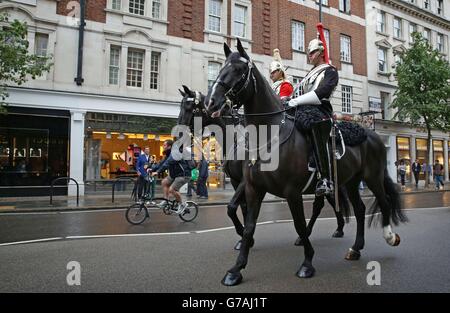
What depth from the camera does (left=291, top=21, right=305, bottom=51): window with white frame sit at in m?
26.5

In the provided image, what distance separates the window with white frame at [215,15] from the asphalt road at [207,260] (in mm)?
17302

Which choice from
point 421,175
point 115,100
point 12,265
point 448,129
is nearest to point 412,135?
point 421,175

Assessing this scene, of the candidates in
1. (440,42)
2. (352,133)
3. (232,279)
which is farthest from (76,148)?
(440,42)

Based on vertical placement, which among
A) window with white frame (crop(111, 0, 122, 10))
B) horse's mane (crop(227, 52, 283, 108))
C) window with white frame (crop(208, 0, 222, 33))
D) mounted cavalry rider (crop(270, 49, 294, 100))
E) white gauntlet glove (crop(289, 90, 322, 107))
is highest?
window with white frame (crop(208, 0, 222, 33))

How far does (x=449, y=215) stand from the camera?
10.1m

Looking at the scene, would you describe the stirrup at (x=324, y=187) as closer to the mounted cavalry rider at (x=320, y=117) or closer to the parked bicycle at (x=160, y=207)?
the mounted cavalry rider at (x=320, y=117)

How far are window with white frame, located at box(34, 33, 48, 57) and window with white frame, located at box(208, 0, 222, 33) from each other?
9403mm

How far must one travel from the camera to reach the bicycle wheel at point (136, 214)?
30.6 feet

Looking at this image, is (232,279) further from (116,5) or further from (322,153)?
(116,5)

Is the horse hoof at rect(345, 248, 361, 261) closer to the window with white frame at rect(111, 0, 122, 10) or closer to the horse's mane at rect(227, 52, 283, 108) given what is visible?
the horse's mane at rect(227, 52, 283, 108)

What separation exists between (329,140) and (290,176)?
3.35 ft

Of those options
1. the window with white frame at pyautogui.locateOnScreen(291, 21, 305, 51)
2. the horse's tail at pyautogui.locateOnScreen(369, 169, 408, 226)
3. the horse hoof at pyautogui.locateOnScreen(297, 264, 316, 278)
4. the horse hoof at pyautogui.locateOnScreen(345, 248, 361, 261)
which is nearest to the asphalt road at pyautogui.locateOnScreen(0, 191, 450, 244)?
the horse's tail at pyautogui.locateOnScreen(369, 169, 408, 226)

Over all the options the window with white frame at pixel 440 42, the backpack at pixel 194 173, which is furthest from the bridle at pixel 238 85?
the window with white frame at pixel 440 42

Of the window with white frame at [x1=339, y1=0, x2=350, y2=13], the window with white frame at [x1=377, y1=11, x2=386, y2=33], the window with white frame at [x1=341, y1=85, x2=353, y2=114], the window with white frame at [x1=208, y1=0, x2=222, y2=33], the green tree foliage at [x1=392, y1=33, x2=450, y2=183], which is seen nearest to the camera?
the window with white frame at [x1=208, y1=0, x2=222, y2=33]
